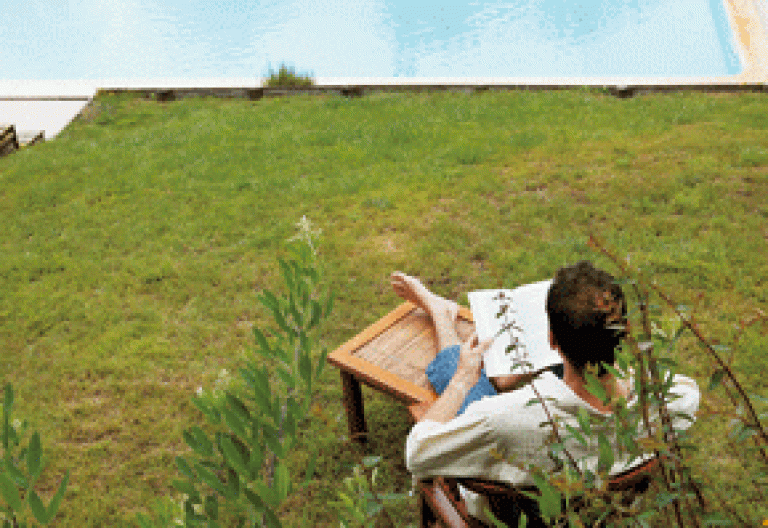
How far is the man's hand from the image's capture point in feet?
8.13

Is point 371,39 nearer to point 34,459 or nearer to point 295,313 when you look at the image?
point 295,313

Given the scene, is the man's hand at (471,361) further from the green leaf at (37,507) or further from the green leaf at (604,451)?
the green leaf at (37,507)

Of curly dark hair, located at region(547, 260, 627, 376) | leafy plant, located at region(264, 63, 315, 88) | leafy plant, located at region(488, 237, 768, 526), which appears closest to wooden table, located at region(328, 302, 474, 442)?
curly dark hair, located at region(547, 260, 627, 376)

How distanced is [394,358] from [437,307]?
329 mm

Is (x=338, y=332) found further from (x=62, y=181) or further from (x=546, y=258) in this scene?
(x=62, y=181)

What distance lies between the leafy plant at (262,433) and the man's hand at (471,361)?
1.45 meters

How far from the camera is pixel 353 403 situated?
3.26 meters

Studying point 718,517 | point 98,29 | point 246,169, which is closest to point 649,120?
point 246,169

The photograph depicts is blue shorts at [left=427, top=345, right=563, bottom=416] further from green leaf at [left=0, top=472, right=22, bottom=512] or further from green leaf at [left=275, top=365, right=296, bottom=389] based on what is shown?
green leaf at [left=0, top=472, right=22, bottom=512]

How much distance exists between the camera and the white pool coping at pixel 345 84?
789 cm

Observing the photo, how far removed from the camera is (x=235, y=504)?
882mm

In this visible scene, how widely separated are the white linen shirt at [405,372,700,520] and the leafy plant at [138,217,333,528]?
0.92 metres

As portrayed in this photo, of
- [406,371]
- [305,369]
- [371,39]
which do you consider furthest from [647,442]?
[371,39]

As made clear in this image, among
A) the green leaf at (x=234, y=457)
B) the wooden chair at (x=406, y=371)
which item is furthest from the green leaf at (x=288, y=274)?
the wooden chair at (x=406, y=371)
